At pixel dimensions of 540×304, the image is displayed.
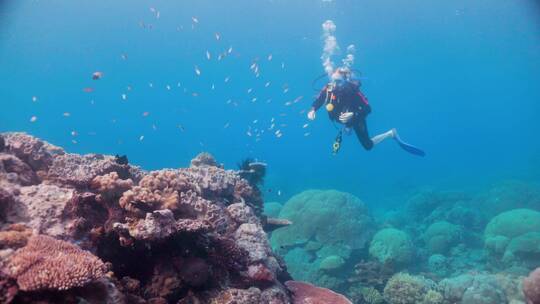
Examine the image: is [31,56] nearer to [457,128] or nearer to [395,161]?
[395,161]

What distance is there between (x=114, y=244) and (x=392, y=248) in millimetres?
12458

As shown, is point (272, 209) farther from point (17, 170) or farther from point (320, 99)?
point (17, 170)

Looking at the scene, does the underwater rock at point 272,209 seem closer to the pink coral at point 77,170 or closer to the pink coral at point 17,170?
the pink coral at point 77,170

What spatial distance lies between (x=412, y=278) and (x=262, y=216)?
18.7 ft

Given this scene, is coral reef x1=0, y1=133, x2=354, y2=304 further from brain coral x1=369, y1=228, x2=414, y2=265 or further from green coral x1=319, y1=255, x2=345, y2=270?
brain coral x1=369, y1=228, x2=414, y2=265

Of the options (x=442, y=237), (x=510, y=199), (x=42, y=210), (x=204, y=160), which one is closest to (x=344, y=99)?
(x=204, y=160)

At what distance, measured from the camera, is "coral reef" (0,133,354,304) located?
3.13 metres

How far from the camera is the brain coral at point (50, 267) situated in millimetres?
2896

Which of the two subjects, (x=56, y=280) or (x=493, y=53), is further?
(x=493, y=53)

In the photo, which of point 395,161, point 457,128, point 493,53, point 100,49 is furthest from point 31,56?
point 457,128

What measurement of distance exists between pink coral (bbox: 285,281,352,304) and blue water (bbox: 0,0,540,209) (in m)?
32.6

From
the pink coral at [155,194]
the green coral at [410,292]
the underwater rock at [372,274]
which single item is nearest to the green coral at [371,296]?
the green coral at [410,292]

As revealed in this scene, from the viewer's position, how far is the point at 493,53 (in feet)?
303

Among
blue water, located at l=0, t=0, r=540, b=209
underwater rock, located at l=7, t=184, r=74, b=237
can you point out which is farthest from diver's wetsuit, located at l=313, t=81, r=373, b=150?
blue water, located at l=0, t=0, r=540, b=209
